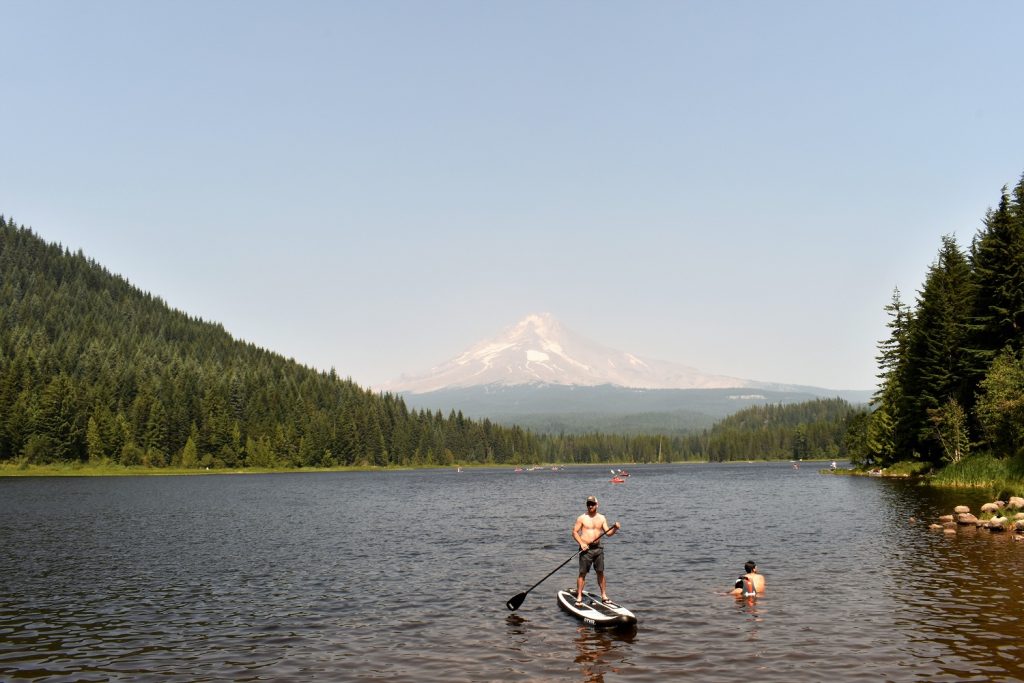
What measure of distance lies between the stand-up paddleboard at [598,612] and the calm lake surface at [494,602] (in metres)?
0.48

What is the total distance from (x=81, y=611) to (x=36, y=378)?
619ft

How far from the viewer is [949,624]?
25297mm

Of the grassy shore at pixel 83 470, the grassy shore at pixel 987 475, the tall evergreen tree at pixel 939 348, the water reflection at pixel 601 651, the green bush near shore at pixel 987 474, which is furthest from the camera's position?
the grassy shore at pixel 83 470

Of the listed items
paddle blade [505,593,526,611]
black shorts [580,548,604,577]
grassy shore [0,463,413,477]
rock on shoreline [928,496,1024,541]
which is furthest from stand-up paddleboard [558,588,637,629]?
grassy shore [0,463,413,477]

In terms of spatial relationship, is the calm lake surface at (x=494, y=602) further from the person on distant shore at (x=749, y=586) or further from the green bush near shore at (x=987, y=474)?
the green bush near shore at (x=987, y=474)

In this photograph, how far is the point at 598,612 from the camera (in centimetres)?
2667

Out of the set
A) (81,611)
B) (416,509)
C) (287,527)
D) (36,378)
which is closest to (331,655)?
(81,611)

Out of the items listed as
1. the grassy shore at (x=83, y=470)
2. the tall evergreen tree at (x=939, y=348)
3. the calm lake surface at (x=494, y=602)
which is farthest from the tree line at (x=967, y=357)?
the grassy shore at (x=83, y=470)

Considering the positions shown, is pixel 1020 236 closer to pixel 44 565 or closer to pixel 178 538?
pixel 178 538

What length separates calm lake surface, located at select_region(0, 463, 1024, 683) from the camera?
21.9 m

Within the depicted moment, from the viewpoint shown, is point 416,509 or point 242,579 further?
point 416,509

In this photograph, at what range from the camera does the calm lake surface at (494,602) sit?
71.7 feet

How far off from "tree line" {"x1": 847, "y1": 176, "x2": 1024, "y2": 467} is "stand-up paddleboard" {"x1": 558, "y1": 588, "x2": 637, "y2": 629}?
1877 inches

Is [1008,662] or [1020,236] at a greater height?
[1020,236]
